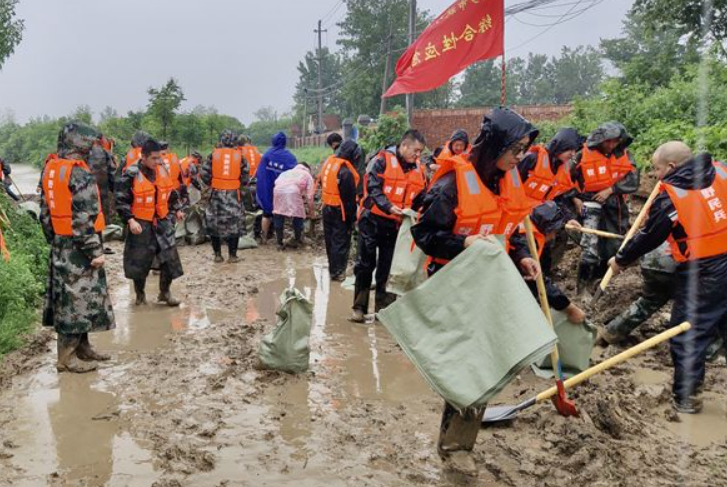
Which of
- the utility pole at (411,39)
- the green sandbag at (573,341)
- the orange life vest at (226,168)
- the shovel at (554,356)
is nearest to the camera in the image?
the shovel at (554,356)

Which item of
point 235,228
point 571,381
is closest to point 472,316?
point 571,381

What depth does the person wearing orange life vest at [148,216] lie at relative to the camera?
22.0 ft

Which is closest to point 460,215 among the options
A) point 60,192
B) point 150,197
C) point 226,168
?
point 60,192

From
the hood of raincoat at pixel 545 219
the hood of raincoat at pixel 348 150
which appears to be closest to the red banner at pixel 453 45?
the hood of raincoat at pixel 348 150

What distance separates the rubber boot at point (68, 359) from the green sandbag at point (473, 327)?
3.02 m

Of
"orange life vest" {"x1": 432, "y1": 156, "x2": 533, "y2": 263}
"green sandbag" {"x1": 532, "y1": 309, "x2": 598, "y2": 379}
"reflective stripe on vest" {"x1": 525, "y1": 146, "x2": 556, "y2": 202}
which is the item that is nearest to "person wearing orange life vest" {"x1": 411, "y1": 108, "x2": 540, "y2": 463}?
"orange life vest" {"x1": 432, "y1": 156, "x2": 533, "y2": 263}

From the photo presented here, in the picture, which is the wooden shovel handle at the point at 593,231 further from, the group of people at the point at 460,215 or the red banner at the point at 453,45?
the red banner at the point at 453,45

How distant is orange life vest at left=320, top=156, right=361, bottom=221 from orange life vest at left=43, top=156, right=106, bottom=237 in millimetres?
3726

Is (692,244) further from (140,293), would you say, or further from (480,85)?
(480,85)

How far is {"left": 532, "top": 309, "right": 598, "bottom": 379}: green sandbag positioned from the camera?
4.39 metres

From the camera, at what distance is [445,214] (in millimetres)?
3363

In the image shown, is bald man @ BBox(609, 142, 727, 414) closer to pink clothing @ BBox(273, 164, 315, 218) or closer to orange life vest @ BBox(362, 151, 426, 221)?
orange life vest @ BBox(362, 151, 426, 221)

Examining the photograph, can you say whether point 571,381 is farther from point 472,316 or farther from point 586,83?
point 586,83

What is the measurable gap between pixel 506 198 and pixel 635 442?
174 centimetres
